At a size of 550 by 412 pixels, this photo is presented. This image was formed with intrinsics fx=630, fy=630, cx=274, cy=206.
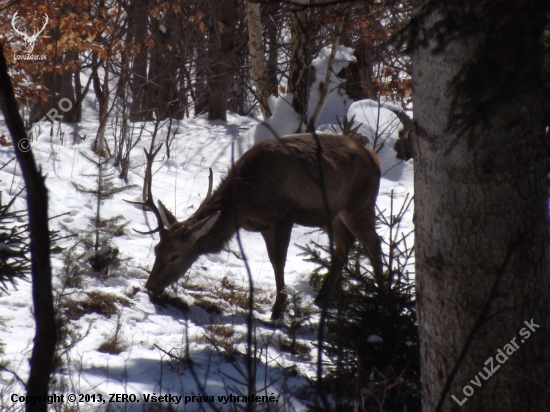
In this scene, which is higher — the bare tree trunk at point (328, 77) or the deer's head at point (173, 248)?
the bare tree trunk at point (328, 77)

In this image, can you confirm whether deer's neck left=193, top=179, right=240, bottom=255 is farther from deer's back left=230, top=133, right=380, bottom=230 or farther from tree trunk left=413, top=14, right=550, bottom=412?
tree trunk left=413, top=14, right=550, bottom=412

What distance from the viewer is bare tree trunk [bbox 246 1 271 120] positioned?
1056 centimetres

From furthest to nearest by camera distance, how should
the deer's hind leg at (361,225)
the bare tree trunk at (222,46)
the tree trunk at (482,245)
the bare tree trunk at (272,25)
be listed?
the bare tree trunk at (222,46) → the bare tree trunk at (272,25) → the deer's hind leg at (361,225) → the tree trunk at (482,245)

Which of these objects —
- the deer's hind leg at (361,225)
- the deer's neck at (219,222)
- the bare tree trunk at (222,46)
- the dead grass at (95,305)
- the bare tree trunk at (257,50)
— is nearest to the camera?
the dead grass at (95,305)

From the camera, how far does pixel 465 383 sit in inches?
109

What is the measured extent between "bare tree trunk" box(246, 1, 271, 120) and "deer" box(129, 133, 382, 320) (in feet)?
14.0

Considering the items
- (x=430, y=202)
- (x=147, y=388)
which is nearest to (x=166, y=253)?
(x=147, y=388)

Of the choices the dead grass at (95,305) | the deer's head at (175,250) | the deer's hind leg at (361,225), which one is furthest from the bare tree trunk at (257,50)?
the dead grass at (95,305)

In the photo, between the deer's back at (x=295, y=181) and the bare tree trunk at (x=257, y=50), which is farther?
the bare tree trunk at (x=257, y=50)

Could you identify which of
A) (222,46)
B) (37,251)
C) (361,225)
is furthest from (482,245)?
(222,46)

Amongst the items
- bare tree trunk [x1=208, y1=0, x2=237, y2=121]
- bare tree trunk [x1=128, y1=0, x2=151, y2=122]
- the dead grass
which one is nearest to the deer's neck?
the dead grass

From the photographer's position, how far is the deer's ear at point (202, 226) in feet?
20.2

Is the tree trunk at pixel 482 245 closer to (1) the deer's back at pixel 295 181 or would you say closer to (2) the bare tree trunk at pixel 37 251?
(2) the bare tree trunk at pixel 37 251

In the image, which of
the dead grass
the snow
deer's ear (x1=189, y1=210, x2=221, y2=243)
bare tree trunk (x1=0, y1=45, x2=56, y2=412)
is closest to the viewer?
bare tree trunk (x1=0, y1=45, x2=56, y2=412)
